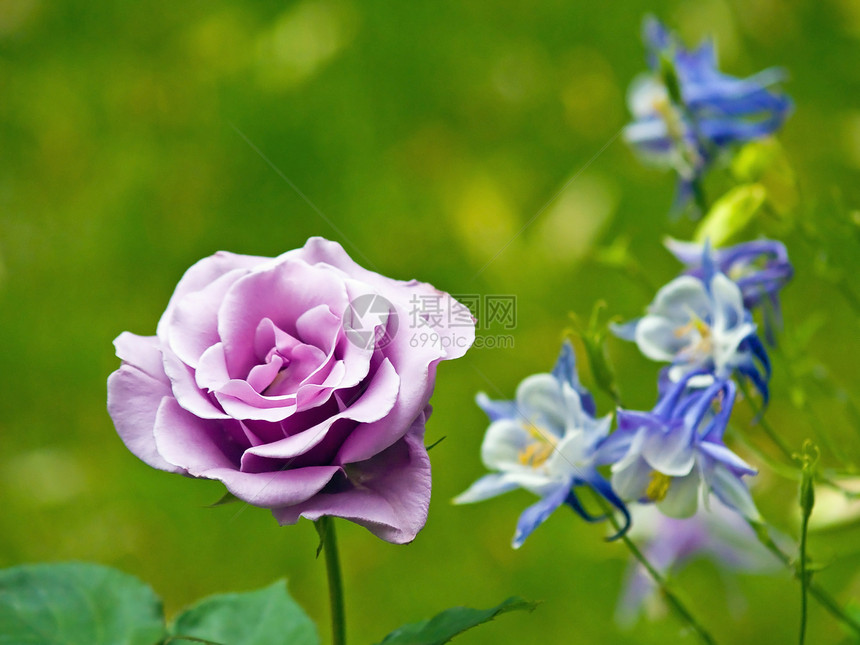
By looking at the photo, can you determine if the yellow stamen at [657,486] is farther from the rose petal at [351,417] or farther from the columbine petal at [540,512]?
the rose petal at [351,417]

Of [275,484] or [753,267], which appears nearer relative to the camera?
[275,484]

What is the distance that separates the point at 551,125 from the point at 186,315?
37.2 inches

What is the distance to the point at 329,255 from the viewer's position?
1.14ft

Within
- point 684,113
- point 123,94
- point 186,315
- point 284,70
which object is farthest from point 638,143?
point 123,94

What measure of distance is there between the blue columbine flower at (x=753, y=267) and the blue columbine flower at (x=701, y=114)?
11cm

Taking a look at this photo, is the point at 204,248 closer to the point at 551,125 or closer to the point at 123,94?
the point at 123,94

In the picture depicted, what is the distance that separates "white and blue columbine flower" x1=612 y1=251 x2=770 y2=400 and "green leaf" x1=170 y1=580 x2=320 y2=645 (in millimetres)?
194

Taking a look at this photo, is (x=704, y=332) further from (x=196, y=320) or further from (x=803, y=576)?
(x=196, y=320)

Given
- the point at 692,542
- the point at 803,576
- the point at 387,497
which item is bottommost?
the point at 692,542

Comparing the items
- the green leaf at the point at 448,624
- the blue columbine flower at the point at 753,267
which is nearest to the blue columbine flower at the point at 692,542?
the blue columbine flower at the point at 753,267

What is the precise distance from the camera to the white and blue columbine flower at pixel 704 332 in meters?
0.41

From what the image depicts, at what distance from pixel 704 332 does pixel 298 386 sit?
0.20 m

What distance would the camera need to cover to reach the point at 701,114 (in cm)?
58

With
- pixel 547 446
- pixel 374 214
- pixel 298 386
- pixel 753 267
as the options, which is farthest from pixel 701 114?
pixel 374 214
